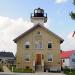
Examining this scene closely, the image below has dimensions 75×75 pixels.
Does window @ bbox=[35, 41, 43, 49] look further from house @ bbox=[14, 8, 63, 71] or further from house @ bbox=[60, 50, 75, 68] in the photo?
house @ bbox=[60, 50, 75, 68]

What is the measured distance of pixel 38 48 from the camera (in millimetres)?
57906

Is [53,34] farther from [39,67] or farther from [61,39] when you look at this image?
[39,67]

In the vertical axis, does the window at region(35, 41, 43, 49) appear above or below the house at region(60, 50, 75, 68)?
above

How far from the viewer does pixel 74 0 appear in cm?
2628

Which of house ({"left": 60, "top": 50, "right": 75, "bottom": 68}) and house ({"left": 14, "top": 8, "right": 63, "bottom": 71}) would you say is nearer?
house ({"left": 14, "top": 8, "right": 63, "bottom": 71})

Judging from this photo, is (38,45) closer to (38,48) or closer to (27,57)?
(38,48)

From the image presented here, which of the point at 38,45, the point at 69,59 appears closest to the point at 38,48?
the point at 38,45

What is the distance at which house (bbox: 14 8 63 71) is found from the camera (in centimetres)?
5725

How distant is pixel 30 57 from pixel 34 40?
10.9 ft

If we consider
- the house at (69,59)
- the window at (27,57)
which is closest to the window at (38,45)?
the window at (27,57)

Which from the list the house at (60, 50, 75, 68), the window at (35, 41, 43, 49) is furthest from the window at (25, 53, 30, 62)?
the house at (60, 50, 75, 68)

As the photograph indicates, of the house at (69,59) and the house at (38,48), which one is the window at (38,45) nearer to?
the house at (38,48)

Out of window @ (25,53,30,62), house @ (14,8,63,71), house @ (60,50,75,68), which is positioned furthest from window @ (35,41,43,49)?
house @ (60,50,75,68)

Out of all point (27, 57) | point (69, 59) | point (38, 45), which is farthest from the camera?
point (69, 59)
